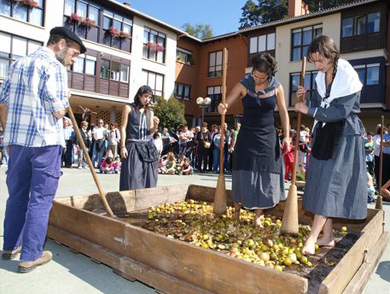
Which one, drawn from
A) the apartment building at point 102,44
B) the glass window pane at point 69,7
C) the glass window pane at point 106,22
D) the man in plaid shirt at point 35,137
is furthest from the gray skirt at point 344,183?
the glass window pane at point 106,22

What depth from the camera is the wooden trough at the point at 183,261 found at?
82.1 inches

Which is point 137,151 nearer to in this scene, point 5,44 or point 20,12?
point 5,44

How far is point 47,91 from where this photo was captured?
2900 millimetres

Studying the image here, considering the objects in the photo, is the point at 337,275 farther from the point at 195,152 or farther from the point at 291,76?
→ the point at 291,76

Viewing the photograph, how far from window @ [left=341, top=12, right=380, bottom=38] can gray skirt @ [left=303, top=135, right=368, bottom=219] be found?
22.3 m

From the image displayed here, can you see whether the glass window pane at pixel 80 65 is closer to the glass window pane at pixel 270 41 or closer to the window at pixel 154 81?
the window at pixel 154 81

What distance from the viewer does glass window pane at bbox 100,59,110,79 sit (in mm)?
24109

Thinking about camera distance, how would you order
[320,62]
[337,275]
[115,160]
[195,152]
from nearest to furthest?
[337,275] → [320,62] → [115,160] → [195,152]

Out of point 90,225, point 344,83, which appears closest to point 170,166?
point 90,225

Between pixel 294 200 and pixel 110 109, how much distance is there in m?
25.2

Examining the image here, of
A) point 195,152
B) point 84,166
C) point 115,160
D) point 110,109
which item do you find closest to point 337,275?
point 115,160

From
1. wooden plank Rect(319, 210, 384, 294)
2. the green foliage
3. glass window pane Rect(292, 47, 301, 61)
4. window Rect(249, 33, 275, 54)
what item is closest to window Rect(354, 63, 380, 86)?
glass window pane Rect(292, 47, 301, 61)

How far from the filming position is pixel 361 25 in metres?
22.1

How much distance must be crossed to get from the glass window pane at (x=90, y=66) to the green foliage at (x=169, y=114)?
505cm
